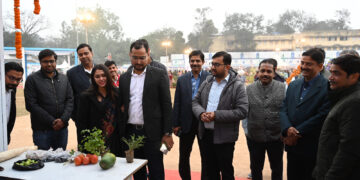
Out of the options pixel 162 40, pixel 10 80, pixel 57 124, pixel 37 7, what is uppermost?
pixel 162 40

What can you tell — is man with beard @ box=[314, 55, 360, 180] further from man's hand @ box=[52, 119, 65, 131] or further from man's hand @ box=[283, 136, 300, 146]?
man's hand @ box=[52, 119, 65, 131]

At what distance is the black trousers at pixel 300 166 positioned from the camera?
2650mm

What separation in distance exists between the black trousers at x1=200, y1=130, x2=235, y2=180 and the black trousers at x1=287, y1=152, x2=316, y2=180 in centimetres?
62

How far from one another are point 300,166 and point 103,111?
7.32 feet

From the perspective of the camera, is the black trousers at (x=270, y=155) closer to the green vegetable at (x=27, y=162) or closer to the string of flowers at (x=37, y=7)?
the green vegetable at (x=27, y=162)

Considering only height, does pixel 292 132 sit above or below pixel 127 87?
below

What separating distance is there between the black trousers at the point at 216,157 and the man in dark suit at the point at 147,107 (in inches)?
20.2

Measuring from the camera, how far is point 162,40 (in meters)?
56.9

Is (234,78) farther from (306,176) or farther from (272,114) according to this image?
(306,176)

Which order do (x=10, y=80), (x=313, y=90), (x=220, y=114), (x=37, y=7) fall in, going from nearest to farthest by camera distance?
(x=313, y=90)
(x=220, y=114)
(x=10, y=80)
(x=37, y=7)

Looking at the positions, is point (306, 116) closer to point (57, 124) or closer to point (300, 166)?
point (300, 166)

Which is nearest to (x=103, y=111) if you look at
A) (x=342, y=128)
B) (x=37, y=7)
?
(x=37, y=7)

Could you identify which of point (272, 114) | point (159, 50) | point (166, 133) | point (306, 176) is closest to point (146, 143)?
point (166, 133)

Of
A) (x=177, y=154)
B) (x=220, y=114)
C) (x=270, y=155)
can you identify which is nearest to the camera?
(x=220, y=114)
